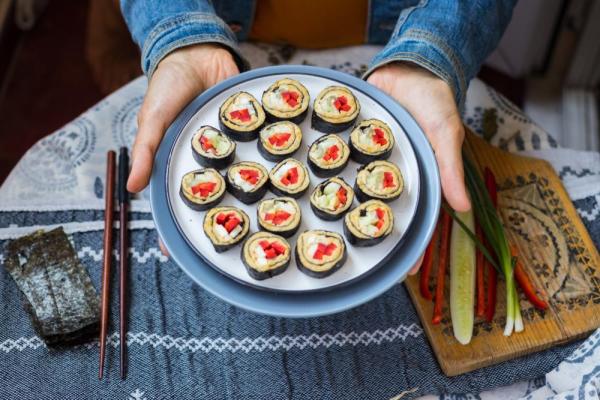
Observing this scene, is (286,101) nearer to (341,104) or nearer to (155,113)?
(341,104)

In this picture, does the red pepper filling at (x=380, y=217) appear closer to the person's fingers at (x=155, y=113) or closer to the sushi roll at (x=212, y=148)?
the sushi roll at (x=212, y=148)

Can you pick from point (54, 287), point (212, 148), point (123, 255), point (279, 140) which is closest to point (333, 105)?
point (279, 140)

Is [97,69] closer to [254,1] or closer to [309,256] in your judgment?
[254,1]

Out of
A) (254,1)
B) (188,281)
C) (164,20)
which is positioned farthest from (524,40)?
(188,281)

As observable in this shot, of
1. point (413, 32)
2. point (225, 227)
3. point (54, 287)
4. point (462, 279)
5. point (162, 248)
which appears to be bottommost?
point (54, 287)

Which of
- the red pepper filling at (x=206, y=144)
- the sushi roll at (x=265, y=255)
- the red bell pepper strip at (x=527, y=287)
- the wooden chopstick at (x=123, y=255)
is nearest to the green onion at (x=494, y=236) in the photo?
the red bell pepper strip at (x=527, y=287)

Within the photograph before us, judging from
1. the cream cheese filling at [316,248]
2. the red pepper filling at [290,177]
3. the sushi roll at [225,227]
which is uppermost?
the red pepper filling at [290,177]

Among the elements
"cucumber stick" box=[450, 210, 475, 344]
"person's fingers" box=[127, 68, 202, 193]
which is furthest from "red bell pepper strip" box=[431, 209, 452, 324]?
"person's fingers" box=[127, 68, 202, 193]
